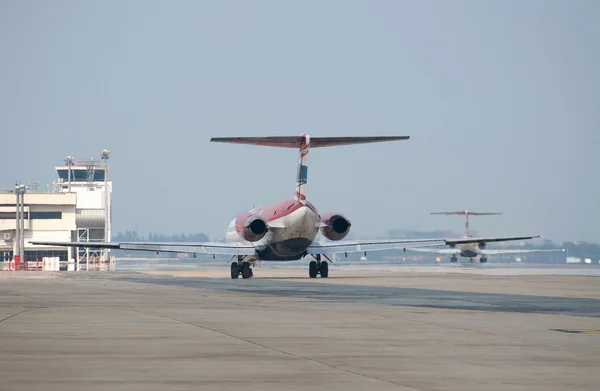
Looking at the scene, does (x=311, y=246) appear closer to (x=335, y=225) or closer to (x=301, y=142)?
(x=335, y=225)

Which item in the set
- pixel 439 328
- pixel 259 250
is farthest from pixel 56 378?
pixel 259 250

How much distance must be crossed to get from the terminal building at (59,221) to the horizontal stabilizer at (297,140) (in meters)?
58.3

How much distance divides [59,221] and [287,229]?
6597 centimetres

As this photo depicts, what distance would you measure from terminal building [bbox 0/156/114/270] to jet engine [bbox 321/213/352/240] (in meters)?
54.7

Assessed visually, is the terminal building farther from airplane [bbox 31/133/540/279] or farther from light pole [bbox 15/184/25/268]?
airplane [bbox 31/133/540/279]

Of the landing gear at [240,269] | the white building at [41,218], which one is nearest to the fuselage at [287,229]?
the landing gear at [240,269]

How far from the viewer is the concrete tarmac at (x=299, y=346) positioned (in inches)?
484

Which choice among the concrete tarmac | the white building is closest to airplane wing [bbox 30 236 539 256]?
the concrete tarmac

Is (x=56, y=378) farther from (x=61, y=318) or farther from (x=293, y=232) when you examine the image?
(x=293, y=232)

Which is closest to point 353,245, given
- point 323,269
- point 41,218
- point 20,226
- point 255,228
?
point 323,269

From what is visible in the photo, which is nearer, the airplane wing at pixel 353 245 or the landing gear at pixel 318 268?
the airplane wing at pixel 353 245

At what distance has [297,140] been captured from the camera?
55.7 metres

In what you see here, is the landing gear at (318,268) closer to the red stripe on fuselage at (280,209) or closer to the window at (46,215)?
the red stripe on fuselage at (280,209)

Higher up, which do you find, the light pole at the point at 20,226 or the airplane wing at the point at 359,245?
the light pole at the point at 20,226
